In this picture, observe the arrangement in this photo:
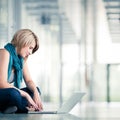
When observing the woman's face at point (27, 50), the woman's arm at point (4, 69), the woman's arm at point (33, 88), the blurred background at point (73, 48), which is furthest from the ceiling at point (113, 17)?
the woman's arm at point (4, 69)

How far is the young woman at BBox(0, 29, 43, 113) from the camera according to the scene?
456 cm

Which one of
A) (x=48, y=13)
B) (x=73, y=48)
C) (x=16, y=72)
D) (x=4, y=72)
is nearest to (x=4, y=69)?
(x=4, y=72)

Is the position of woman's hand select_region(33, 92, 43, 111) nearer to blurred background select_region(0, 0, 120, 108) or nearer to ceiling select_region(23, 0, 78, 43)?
blurred background select_region(0, 0, 120, 108)

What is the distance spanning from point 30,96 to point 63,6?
8.75 meters

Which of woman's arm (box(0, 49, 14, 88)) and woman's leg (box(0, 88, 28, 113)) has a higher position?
woman's arm (box(0, 49, 14, 88))

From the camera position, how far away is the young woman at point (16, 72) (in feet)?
15.0

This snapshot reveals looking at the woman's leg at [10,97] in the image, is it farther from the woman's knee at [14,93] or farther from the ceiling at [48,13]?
the ceiling at [48,13]

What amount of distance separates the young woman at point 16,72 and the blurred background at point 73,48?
21.1 feet

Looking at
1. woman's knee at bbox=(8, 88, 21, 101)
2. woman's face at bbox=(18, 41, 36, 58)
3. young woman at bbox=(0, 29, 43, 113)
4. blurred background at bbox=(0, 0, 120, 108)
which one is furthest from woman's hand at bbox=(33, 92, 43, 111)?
blurred background at bbox=(0, 0, 120, 108)

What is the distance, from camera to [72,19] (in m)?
15.2

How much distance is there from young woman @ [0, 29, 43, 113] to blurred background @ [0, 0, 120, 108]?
642 cm

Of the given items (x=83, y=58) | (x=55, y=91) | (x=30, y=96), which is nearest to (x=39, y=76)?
(x=55, y=91)

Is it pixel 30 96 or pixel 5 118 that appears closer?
pixel 5 118

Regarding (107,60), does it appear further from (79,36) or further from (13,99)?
(13,99)
